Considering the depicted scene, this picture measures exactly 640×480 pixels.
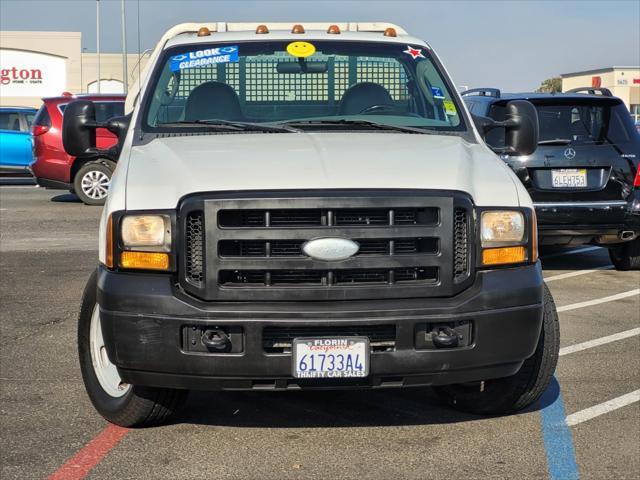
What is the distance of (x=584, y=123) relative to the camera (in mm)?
9945

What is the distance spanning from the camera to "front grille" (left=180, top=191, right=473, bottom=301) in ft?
14.6

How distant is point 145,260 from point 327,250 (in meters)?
0.78

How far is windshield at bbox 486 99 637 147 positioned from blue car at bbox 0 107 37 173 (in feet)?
42.2

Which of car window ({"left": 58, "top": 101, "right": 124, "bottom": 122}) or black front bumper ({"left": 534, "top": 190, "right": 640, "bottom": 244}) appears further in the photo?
car window ({"left": 58, "top": 101, "right": 124, "bottom": 122})

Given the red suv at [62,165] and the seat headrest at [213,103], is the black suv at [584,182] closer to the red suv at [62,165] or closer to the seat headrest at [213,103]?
the seat headrest at [213,103]

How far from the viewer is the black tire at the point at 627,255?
34.4 ft

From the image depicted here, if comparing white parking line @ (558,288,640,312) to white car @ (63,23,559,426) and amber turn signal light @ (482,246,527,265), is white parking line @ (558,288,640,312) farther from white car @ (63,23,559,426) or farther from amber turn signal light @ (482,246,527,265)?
amber turn signal light @ (482,246,527,265)

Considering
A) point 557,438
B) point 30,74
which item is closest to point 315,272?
point 557,438

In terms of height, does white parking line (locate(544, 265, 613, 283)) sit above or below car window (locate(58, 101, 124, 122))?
below

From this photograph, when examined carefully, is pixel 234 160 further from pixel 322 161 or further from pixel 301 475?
pixel 301 475

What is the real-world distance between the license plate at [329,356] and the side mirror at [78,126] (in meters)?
2.24

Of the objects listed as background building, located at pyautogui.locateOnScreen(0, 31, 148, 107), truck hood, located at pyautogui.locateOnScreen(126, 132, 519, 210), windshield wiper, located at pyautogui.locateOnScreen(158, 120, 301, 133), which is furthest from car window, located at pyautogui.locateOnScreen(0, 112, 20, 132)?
background building, located at pyautogui.locateOnScreen(0, 31, 148, 107)

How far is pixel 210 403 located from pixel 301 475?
1185 millimetres

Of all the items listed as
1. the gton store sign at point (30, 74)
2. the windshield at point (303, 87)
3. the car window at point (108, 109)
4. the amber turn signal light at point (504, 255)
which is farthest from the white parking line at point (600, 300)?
the gton store sign at point (30, 74)
